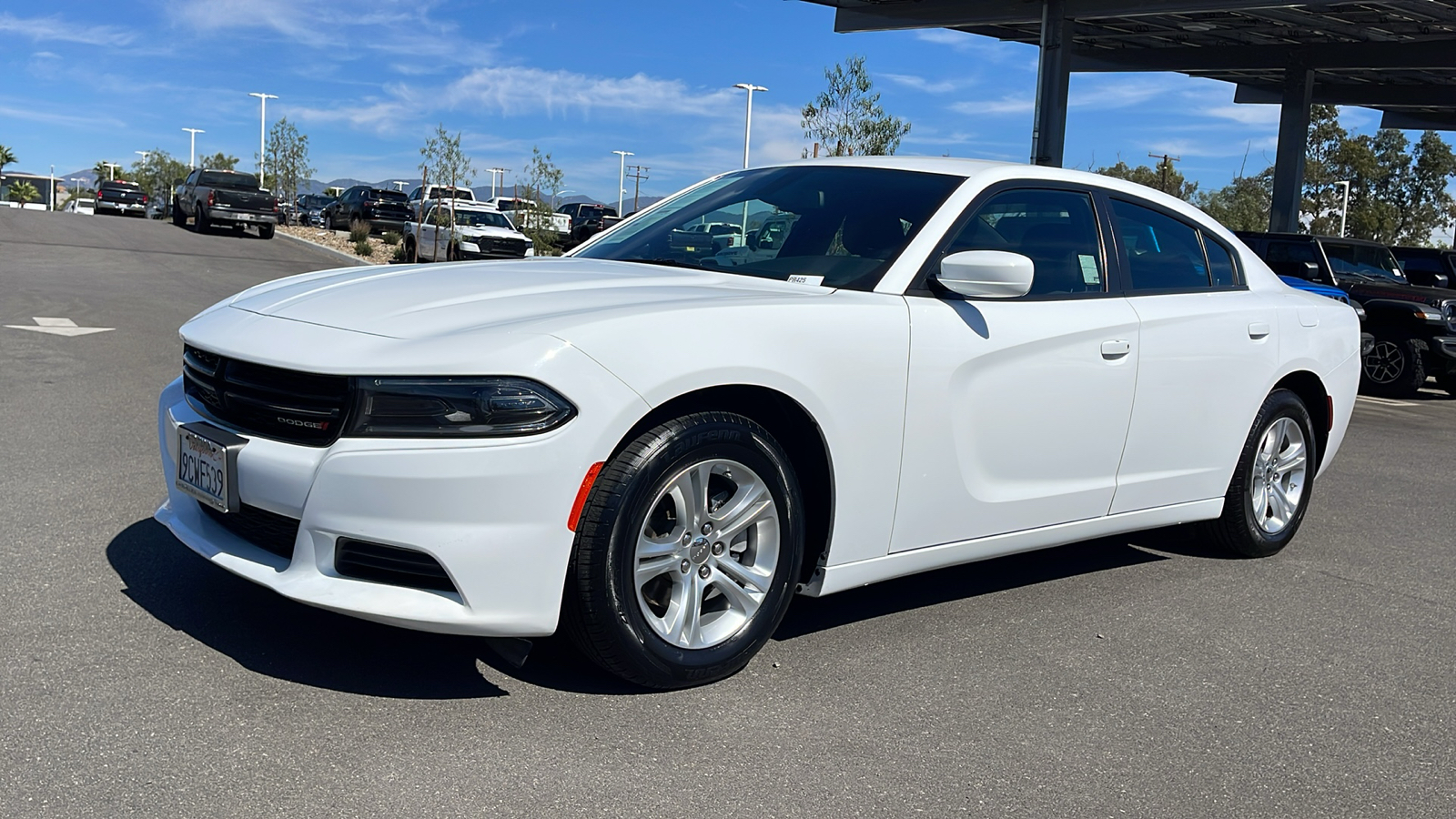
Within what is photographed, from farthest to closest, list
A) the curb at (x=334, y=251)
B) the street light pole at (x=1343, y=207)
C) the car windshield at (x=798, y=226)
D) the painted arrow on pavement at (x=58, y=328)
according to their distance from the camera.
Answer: the street light pole at (x=1343, y=207)
the curb at (x=334, y=251)
the painted arrow on pavement at (x=58, y=328)
the car windshield at (x=798, y=226)

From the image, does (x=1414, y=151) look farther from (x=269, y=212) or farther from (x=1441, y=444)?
(x=1441, y=444)

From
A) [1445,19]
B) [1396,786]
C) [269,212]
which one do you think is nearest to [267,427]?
[1396,786]

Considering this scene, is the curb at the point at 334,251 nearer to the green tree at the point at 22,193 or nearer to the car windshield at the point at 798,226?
the car windshield at the point at 798,226

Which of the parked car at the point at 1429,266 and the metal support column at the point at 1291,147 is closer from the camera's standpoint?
the parked car at the point at 1429,266

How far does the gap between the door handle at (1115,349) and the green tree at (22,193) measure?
11911 cm

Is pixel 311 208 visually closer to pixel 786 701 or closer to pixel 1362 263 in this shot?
pixel 1362 263

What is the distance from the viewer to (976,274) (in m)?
3.87

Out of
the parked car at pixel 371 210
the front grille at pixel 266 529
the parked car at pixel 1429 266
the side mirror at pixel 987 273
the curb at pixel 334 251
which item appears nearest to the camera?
the front grille at pixel 266 529

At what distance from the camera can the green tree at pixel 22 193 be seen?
358 feet

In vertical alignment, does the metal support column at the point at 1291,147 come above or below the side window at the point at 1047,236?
above

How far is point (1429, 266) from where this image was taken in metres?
18.0

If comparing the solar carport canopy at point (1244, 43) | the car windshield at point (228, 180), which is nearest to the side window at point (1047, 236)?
the solar carport canopy at point (1244, 43)

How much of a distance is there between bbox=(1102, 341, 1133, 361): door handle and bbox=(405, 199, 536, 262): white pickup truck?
62.4 ft

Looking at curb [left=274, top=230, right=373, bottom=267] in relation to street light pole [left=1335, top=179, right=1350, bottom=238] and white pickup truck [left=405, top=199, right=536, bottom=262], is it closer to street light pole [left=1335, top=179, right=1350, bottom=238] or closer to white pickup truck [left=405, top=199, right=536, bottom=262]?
white pickup truck [left=405, top=199, right=536, bottom=262]
